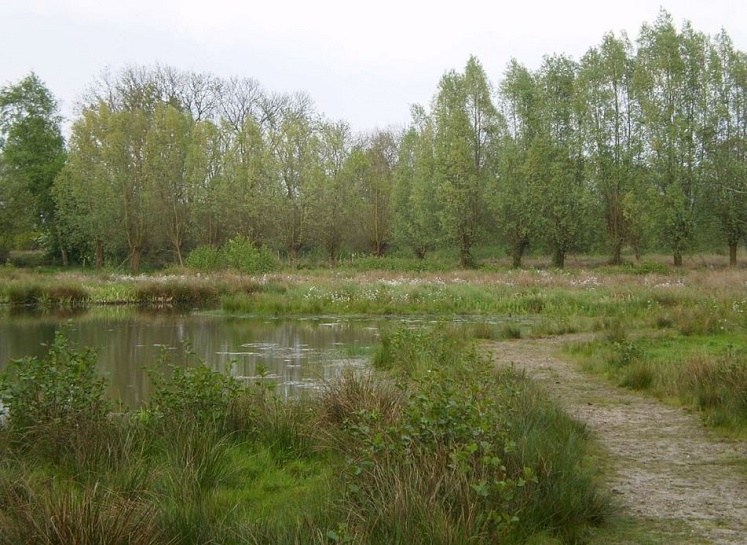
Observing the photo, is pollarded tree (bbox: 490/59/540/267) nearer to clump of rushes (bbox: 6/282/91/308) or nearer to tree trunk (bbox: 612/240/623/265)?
tree trunk (bbox: 612/240/623/265)

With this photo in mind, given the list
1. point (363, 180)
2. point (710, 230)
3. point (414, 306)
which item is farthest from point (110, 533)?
point (363, 180)

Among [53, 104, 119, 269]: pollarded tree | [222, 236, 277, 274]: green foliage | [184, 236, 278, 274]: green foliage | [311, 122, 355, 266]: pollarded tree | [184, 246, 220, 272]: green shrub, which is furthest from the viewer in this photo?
[311, 122, 355, 266]: pollarded tree

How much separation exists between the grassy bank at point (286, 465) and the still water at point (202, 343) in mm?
1259

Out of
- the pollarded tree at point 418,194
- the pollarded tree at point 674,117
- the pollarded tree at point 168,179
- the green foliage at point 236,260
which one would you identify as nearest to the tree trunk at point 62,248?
the pollarded tree at point 168,179

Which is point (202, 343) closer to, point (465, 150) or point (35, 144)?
point (465, 150)

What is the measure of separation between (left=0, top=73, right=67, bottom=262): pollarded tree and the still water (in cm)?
2494

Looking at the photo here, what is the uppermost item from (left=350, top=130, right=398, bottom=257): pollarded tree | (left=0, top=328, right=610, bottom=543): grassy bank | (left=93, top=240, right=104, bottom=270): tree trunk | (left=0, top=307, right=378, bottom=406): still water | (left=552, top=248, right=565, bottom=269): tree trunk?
(left=350, top=130, right=398, bottom=257): pollarded tree

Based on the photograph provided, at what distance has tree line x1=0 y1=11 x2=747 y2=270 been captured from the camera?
33125mm

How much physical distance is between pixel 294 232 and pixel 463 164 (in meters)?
10.6

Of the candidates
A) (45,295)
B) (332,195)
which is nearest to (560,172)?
(332,195)

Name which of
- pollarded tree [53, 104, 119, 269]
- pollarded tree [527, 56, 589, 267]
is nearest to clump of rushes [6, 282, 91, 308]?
pollarded tree [53, 104, 119, 269]

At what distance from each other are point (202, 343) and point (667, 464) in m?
10.9

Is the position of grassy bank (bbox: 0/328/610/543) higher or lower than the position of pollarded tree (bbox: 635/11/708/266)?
lower

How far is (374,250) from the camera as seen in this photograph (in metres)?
45.3
